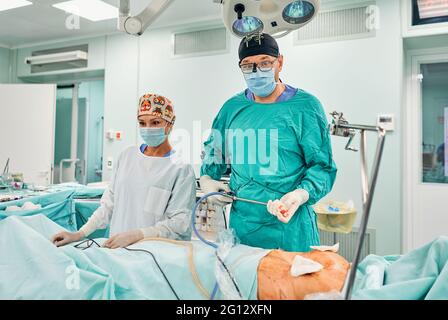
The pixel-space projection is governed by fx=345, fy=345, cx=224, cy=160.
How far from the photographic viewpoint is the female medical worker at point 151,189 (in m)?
1.36

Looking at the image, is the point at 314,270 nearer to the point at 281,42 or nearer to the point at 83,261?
the point at 83,261

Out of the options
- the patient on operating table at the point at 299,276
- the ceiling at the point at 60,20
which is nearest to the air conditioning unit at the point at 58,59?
the ceiling at the point at 60,20

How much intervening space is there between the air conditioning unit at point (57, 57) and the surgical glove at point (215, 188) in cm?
297

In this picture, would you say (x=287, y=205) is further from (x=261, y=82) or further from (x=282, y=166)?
(x=261, y=82)

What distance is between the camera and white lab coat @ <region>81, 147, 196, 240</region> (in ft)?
4.44

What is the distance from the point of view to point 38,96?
3.81 meters

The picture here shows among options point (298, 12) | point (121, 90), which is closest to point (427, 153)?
point (298, 12)

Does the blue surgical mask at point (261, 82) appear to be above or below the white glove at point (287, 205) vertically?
above

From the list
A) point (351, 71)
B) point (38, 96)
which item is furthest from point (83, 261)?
point (38, 96)

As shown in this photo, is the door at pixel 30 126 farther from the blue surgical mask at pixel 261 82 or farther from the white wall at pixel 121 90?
the blue surgical mask at pixel 261 82

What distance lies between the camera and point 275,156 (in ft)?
4.20

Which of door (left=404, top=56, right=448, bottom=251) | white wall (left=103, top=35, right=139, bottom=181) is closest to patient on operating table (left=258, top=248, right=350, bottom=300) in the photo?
door (left=404, top=56, right=448, bottom=251)

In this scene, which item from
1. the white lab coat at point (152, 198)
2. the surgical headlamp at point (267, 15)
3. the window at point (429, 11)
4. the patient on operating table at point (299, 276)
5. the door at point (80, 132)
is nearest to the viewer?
the patient on operating table at point (299, 276)

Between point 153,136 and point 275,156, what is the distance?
52cm
